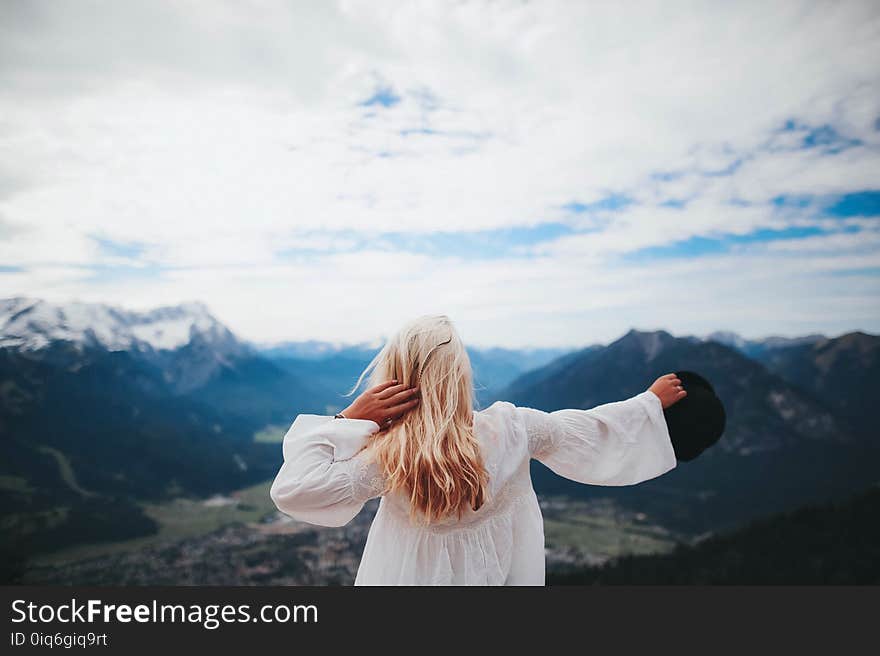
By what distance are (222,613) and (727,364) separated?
426 feet

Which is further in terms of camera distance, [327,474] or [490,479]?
[490,479]

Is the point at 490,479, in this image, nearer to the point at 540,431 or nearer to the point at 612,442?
the point at 540,431

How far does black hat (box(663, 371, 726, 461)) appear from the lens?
2.71 metres

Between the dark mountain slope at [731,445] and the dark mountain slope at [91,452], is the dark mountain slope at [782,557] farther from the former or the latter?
the dark mountain slope at [91,452]

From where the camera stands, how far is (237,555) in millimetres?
60312

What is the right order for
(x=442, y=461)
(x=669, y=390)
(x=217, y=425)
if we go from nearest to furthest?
1. (x=442, y=461)
2. (x=669, y=390)
3. (x=217, y=425)

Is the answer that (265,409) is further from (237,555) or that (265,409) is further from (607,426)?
(607,426)

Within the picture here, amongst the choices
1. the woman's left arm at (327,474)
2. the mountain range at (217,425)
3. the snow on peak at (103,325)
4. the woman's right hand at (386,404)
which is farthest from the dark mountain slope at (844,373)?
the snow on peak at (103,325)

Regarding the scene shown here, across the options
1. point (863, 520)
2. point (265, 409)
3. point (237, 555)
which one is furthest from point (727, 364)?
point (265, 409)

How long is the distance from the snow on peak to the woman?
238 feet

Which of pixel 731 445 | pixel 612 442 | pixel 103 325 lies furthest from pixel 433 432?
pixel 103 325

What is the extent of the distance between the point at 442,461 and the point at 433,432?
0.11 meters

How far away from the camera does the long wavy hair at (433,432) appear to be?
215 centimetres

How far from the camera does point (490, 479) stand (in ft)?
7.70
